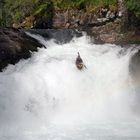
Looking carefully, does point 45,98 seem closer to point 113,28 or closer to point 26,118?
point 26,118

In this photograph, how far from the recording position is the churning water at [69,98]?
16.6 meters

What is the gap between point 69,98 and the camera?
19453mm

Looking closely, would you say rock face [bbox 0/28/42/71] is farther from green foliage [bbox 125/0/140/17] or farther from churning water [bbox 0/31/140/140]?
green foliage [bbox 125/0/140/17]

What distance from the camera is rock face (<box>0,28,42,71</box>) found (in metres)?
20.1

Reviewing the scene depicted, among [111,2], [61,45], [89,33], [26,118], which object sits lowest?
[26,118]

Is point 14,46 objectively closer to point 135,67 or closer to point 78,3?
point 135,67

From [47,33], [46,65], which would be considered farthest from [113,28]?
[46,65]

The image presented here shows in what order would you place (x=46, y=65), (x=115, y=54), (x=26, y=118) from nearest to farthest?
(x=26, y=118) → (x=46, y=65) → (x=115, y=54)

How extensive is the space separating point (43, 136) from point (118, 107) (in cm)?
476

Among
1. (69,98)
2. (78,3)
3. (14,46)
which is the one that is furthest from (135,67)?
(78,3)

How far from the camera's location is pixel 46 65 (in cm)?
2053

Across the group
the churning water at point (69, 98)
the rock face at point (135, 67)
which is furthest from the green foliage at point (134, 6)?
the rock face at point (135, 67)

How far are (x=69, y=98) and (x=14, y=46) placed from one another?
12.7 ft

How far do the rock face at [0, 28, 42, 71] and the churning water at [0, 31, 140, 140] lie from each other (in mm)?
358
